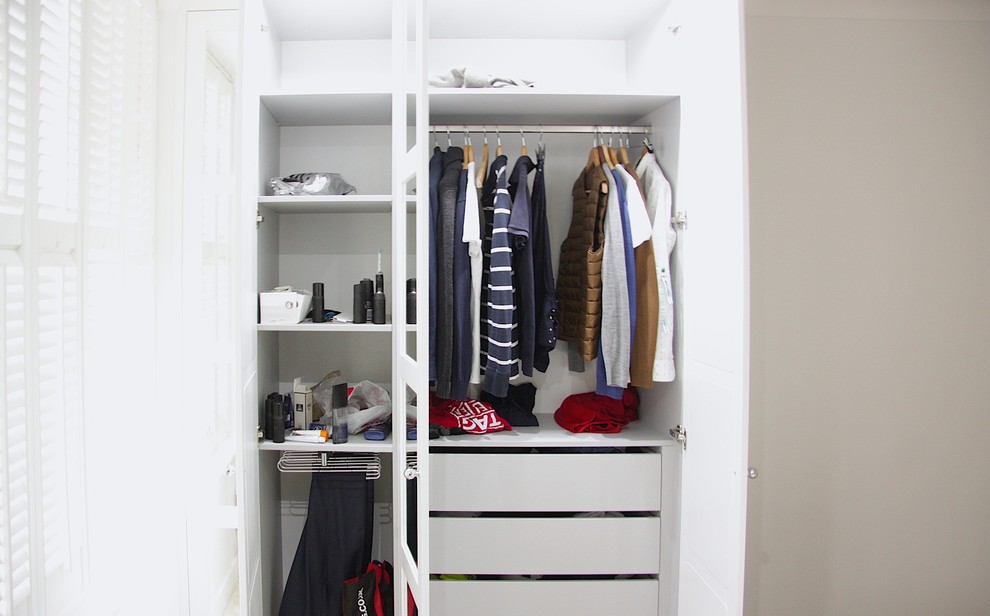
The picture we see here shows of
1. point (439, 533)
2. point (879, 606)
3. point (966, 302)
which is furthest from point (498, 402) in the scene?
point (966, 302)

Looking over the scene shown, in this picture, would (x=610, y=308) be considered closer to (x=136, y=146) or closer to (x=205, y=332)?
(x=205, y=332)

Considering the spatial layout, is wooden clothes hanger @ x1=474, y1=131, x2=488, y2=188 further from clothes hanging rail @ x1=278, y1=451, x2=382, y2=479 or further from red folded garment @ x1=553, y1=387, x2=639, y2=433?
clothes hanging rail @ x1=278, y1=451, x2=382, y2=479

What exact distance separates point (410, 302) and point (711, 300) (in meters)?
0.94

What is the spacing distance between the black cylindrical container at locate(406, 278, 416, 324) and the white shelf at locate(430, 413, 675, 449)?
0.45 m

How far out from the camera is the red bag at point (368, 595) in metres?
2.06

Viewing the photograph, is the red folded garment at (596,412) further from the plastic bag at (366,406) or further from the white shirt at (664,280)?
the plastic bag at (366,406)

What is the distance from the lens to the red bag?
2.06 m

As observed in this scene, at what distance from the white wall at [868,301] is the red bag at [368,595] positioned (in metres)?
1.39

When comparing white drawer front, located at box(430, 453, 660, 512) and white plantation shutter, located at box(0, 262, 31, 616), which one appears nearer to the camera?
white plantation shutter, located at box(0, 262, 31, 616)

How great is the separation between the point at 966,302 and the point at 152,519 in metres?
2.76

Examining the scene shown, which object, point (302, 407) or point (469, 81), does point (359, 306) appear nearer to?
point (302, 407)

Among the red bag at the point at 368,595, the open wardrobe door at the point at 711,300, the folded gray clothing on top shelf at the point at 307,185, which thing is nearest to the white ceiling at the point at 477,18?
the open wardrobe door at the point at 711,300

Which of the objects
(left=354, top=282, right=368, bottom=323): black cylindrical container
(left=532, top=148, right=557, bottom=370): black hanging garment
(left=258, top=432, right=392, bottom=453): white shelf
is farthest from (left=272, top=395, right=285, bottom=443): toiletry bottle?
(left=532, top=148, right=557, bottom=370): black hanging garment

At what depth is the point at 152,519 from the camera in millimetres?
1358
